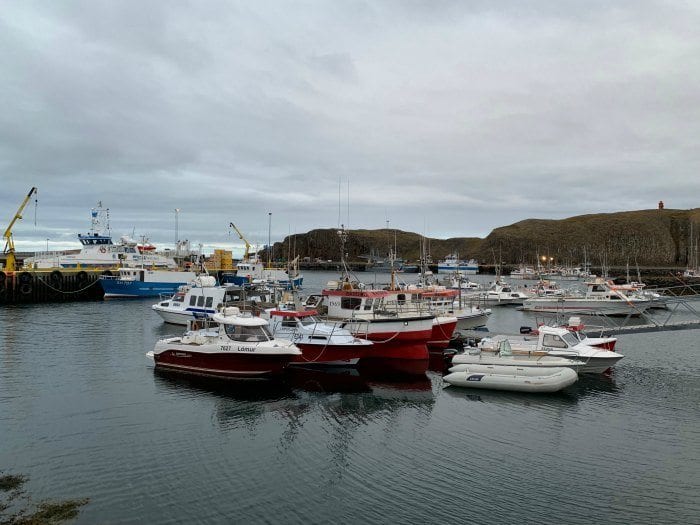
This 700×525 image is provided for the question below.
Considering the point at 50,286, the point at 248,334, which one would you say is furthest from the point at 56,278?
the point at 248,334

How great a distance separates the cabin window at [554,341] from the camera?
2579cm

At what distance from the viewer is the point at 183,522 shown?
36.4 feet

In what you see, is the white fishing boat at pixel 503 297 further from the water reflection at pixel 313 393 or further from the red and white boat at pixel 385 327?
the water reflection at pixel 313 393

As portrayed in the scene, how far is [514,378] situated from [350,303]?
11.3 m

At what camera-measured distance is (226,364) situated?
76.6 feet

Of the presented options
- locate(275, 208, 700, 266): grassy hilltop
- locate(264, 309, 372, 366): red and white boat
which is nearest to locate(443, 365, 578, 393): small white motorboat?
locate(264, 309, 372, 366): red and white boat

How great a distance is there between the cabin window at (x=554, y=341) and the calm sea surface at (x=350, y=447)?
2.76 metres

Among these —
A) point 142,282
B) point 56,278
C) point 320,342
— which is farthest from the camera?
point 142,282

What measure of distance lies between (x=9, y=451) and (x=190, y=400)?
6782mm

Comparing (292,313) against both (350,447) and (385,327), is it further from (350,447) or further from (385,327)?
(350,447)

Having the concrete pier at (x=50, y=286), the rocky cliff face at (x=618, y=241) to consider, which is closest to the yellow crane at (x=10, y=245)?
the concrete pier at (x=50, y=286)

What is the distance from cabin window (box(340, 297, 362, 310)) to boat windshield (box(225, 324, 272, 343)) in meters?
7.78

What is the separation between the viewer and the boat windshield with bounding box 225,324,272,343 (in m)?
23.3

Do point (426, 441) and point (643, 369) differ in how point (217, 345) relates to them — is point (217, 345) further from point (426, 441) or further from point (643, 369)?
point (643, 369)
